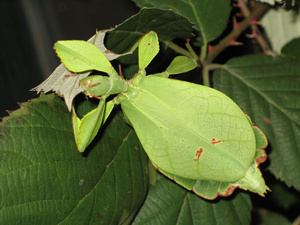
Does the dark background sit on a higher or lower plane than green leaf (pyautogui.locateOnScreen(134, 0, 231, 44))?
lower

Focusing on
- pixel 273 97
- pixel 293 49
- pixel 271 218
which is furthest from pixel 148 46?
pixel 271 218

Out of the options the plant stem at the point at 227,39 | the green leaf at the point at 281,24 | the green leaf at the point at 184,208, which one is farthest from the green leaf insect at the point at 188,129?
the green leaf at the point at 281,24

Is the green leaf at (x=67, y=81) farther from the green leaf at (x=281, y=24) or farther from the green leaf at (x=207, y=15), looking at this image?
the green leaf at (x=281, y=24)

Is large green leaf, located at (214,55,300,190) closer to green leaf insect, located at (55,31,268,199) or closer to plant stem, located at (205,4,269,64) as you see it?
Result: plant stem, located at (205,4,269,64)

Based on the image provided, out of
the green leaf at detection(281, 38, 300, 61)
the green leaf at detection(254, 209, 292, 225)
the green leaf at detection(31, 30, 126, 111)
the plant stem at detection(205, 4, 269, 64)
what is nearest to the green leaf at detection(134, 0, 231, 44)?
the plant stem at detection(205, 4, 269, 64)

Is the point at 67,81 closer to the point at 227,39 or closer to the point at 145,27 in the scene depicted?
the point at 145,27

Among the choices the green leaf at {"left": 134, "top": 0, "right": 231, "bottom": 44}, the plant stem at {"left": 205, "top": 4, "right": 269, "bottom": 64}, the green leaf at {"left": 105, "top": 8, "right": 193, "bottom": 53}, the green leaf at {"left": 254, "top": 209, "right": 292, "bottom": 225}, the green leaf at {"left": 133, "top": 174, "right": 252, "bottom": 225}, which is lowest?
the green leaf at {"left": 254, "top": 209, "right": 292, "bottom": 225}

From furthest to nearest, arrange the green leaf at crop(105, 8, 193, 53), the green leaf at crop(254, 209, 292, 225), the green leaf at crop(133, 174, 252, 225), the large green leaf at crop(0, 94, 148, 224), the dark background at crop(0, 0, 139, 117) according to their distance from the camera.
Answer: the dark background at crop(0, 0, 139, 117), the green leaf at crop(254, 209, 292, 225), the green leaf at crop(133, 174, 252, 225), the green leaf at crop(105, 8, 193, 53), the large green leaf at crop(0, 94, 148, 224)
